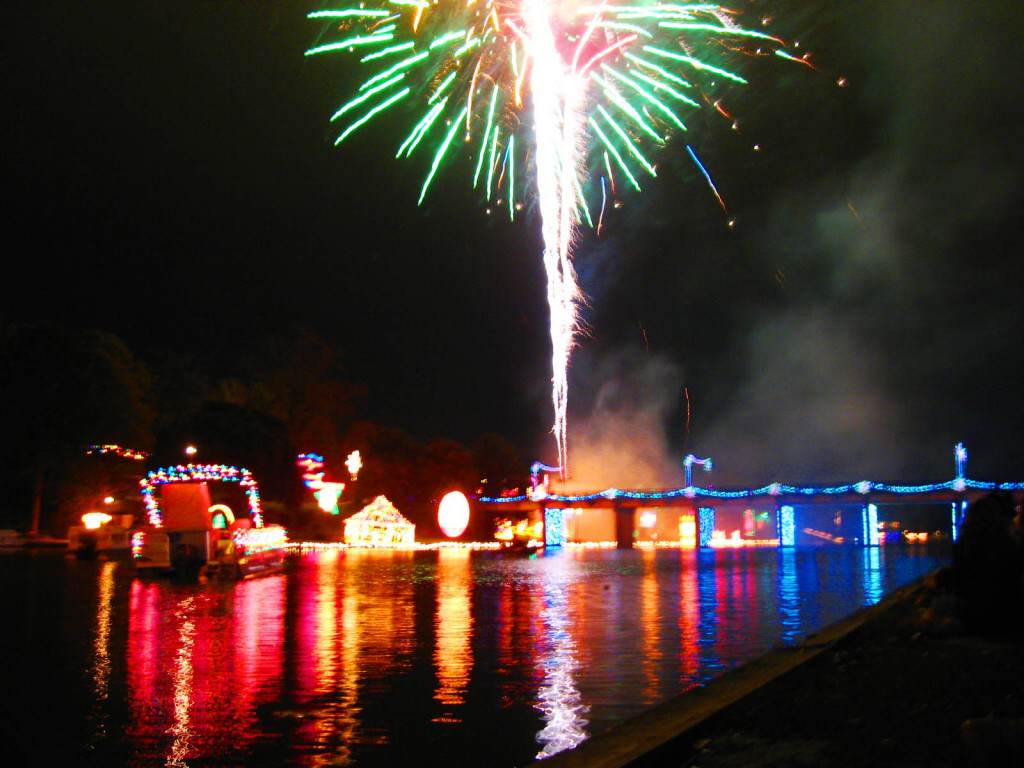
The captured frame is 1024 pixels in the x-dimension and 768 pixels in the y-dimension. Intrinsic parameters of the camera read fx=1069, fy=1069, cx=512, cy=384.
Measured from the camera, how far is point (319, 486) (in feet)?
260

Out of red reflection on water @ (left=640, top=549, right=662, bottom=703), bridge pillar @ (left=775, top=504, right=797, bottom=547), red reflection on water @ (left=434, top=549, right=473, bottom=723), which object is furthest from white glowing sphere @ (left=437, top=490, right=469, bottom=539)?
red reflection on water @ (left=640, top=549, right=662, bottom=703)

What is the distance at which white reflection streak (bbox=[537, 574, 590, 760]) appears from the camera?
760 cm

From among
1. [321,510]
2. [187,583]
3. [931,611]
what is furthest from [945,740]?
[321,510]

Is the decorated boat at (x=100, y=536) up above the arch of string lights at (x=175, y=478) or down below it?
below

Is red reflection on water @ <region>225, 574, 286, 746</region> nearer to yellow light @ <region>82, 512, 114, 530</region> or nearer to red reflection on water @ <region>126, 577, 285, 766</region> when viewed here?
red reflection on water @ <region>126, 577, 285, 766</region>

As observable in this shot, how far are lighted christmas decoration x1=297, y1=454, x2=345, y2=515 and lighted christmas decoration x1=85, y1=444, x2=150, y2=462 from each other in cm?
1281

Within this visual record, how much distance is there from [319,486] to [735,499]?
41729 mm

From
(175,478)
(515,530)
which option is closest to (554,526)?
(515,530)

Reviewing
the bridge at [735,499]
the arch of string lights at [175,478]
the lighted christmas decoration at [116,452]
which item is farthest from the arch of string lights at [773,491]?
the arch of string lights at [175,478]

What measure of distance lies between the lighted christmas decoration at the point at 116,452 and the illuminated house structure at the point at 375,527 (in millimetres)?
13711

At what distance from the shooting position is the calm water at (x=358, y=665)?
766 centimetres

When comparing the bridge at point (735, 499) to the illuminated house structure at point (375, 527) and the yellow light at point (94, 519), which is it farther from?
the yellow light at point (94, 519)

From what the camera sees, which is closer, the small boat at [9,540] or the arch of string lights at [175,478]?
the arch of string lights at [175,478]

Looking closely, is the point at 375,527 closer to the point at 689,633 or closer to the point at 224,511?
the point at 224,511
